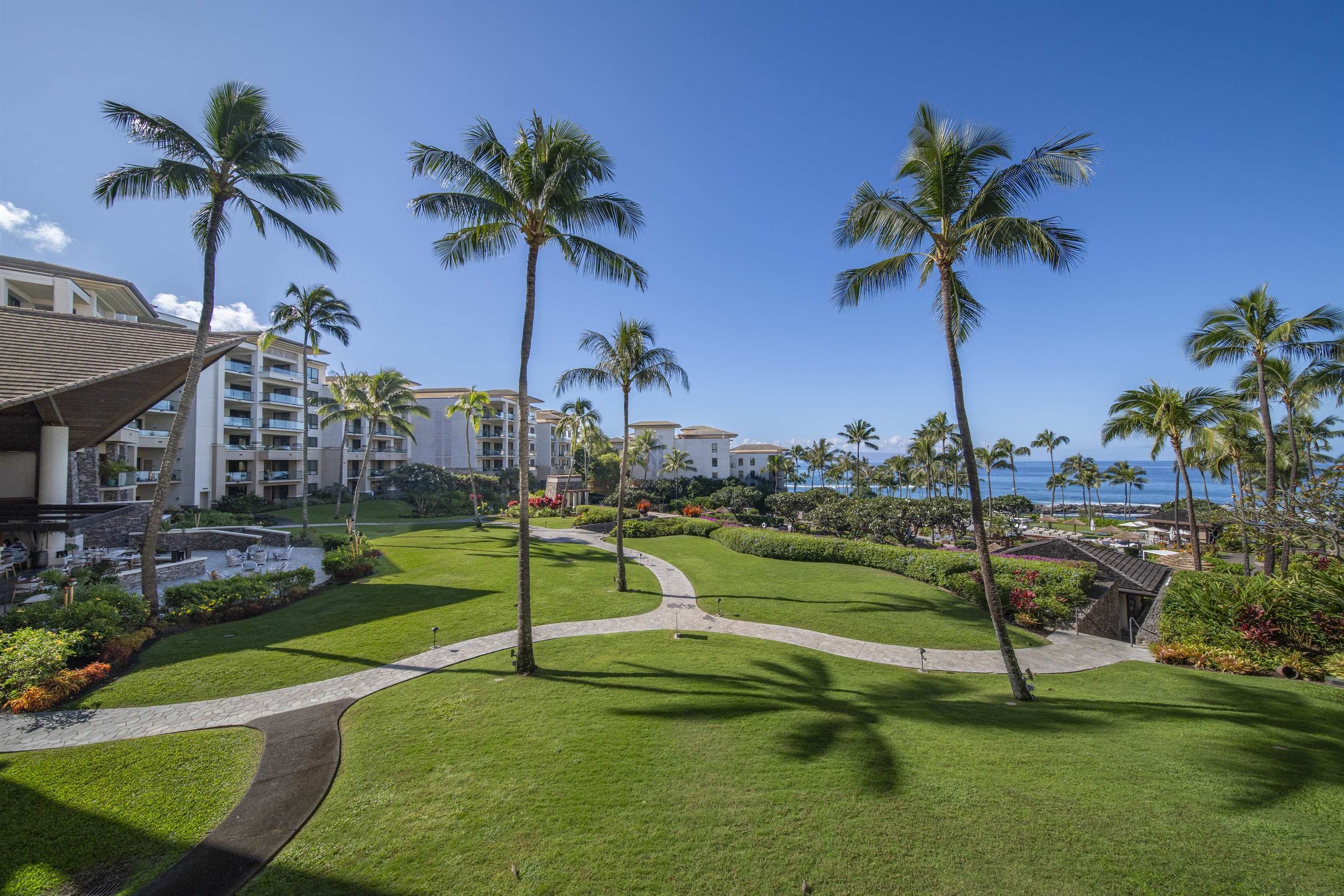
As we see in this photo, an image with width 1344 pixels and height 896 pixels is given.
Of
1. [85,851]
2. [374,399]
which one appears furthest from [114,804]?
[374,399]

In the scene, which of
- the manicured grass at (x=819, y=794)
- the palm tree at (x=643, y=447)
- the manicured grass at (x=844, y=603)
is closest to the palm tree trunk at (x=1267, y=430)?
the manicured grass at (x=844, y=603)

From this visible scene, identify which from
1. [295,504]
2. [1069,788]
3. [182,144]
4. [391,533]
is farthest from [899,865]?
[295,504]

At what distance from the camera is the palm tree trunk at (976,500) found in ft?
32.8

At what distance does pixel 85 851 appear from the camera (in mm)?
5473

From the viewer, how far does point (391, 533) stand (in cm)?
3322

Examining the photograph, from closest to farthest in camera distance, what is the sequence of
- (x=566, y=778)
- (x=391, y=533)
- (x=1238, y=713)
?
(x=566, y=778)
(x=1238, y=713)
(x=391, y=533)

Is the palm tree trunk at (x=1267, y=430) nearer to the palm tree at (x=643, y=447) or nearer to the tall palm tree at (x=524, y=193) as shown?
the tall palm tree at (x=524, y=193)

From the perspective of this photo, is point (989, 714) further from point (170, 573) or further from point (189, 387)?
point (170, 573)

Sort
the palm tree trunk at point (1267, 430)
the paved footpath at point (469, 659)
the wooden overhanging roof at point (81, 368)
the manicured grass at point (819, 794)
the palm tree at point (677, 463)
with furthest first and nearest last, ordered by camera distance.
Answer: the palm tree at point (677, 463)
the palm tree trunk at point (1267, 430)
the wooden overhanging roof at point (81, 368)
the paved footpath at point (469, 659)
the manicured grass at point (819, 794)

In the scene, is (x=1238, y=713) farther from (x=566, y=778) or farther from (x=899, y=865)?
(x=566, y=778)

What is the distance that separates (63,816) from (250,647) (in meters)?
6.94

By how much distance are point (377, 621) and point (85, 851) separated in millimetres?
9198

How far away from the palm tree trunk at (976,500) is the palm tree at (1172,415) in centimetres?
1628

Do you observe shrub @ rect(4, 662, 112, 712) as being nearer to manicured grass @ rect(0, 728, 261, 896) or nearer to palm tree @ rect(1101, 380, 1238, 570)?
manicured grass @ rect(0, 728, 261, 896)
